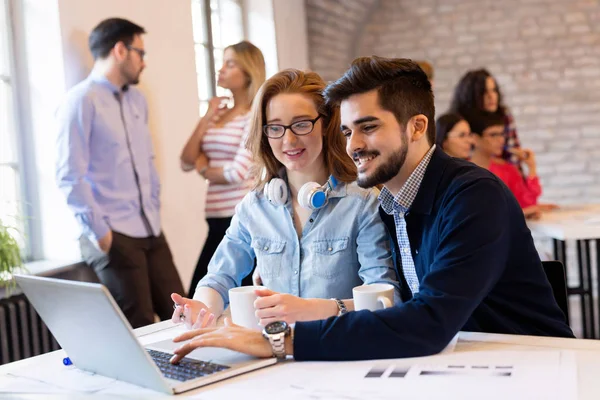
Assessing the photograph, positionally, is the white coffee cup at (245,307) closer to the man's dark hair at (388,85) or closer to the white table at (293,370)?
the white table at (293,370)

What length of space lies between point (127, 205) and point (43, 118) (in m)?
0.58

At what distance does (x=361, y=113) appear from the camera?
1773mm

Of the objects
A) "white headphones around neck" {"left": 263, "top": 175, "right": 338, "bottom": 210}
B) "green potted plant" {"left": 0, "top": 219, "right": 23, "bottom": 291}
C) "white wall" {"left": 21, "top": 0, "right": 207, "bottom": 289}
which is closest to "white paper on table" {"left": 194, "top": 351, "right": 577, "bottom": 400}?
"white headphones around neck" {"left": 263, "top": 175, "right": 338, "bottom": 210}

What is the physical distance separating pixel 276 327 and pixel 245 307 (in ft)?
0.62

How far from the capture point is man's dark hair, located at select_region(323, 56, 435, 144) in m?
1.77

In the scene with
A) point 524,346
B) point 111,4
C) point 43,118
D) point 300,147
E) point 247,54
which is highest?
point 111,4

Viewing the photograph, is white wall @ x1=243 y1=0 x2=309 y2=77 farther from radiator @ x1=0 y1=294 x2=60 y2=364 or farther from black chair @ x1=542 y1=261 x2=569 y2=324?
black chair @ x1=542 y1=261 x2=569 y2=324

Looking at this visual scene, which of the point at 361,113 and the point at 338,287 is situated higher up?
the point at 361,113

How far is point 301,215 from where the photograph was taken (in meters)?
2.10

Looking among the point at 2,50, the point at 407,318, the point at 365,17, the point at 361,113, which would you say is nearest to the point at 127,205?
the point at 2,50

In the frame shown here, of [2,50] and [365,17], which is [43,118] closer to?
[2,50]

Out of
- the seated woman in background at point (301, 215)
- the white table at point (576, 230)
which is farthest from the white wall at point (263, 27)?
the seated woman in background at point (301, 215)

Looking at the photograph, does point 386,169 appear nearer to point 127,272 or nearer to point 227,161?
point 127,272

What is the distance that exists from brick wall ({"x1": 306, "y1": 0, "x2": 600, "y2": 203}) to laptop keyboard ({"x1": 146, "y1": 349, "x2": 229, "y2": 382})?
544 cm
